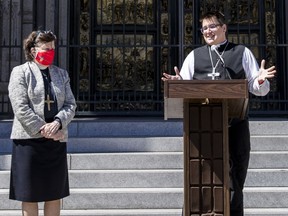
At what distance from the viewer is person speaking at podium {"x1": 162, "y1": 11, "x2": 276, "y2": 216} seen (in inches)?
142

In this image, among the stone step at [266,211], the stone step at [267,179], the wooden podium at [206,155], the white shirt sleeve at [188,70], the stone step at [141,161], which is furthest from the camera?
the stone step at [141,161]

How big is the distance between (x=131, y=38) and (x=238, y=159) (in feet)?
18.2

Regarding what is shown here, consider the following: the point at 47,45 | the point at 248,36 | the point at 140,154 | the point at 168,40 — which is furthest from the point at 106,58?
the point at 47,45

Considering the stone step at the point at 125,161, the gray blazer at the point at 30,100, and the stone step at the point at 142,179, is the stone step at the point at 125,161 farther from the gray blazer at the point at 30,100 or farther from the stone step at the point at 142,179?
the gray blazer at the point at 30,100

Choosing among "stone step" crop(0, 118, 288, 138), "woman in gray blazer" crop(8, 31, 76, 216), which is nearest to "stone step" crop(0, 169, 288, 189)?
"stone step" crop(0, 118, 288, 138)

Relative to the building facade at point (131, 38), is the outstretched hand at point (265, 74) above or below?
below

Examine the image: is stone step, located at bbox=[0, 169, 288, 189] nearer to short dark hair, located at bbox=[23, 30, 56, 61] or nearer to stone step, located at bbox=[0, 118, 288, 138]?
stone step, located at bbox=[0, 118, 288, 138]

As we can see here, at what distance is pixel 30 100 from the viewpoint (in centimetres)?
392

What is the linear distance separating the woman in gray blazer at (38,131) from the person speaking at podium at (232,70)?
1077 millimetres

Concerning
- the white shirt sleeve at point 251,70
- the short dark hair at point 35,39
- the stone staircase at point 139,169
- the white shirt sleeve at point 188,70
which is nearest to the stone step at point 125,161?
the stone staircase at point 139,169

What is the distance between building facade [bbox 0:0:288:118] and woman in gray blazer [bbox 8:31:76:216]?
13.6 feet

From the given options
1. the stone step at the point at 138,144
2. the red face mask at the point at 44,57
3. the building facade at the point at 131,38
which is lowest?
the stone step at the point at 138,144

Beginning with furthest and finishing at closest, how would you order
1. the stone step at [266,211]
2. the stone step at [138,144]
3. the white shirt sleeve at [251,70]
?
the stone step at [138,144] → the stone step at [266,211] → the white shirt sleeve at [251,70]

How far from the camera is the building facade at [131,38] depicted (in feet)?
27.5
